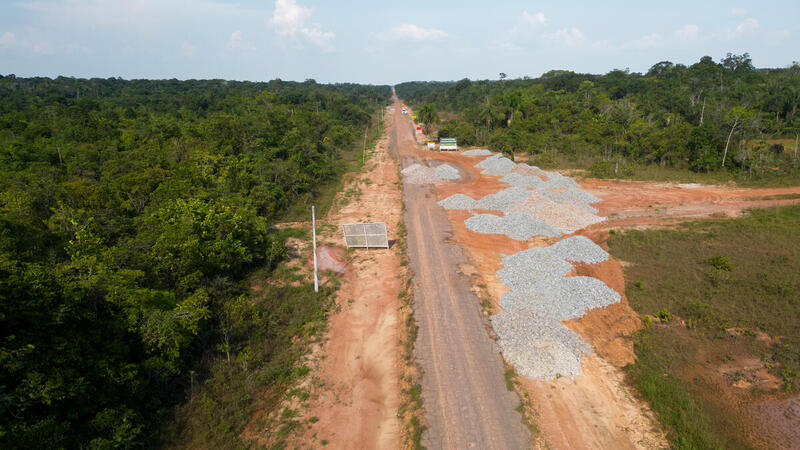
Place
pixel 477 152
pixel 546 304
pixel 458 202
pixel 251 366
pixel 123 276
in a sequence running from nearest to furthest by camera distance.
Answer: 1. pixel 123 276
2. pixel 251 366
3. pixel 546 304
4. pixel 458 202
5. pixel 477 152

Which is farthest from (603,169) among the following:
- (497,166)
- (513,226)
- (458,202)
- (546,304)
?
(546,304)

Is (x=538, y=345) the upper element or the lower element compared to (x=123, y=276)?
lower

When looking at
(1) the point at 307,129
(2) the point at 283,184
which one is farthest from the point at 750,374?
(1) the point at 307,129

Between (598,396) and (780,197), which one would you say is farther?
(780,197)

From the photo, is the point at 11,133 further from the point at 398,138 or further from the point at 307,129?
the point at 398,138

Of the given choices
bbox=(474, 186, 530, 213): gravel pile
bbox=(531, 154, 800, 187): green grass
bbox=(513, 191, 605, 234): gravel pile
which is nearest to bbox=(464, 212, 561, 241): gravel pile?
bbox=(513, 191, 605, 234): gravel pile

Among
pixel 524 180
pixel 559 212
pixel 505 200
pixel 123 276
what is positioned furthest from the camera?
pixel 524 180

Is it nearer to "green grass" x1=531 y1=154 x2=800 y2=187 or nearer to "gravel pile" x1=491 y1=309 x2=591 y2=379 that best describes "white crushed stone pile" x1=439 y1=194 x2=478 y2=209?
"gravel pile" x1=491 y1=309 x2=591 y2=379

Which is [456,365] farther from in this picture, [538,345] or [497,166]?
[497,166]
